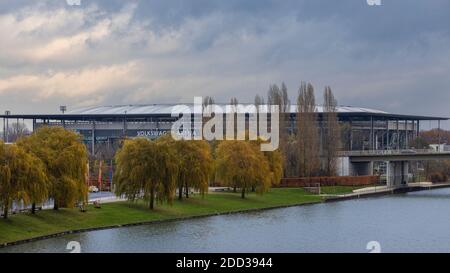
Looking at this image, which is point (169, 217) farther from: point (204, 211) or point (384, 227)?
point (384, 227)

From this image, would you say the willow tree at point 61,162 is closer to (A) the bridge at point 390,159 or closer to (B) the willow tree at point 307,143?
(B) the willow tree at point 307,143

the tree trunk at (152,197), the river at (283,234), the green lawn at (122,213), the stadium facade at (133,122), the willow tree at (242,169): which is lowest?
the river at (283,234)

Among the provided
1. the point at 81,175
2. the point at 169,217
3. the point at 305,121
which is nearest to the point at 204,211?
the point at 169,217

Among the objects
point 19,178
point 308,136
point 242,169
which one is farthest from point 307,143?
point 19,178

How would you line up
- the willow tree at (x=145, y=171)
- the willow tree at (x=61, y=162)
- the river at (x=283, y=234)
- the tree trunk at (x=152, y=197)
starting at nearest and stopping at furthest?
the river at (x=283, y=234)
the willow tree at (x=61, y=162)
the willow tree at (x=145, y=171)
the tree trunk at (x=152, y=197)

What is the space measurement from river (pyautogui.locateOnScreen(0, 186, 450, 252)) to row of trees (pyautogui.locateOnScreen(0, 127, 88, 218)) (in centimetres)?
315

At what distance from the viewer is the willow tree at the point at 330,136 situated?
95213mm

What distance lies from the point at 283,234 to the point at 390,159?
174 feet

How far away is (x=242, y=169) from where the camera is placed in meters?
72.5

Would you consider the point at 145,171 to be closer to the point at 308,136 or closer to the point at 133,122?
the point at 308,136

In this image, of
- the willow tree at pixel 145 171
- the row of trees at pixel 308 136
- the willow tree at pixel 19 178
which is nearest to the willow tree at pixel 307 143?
the row of trees at pixel 308 136

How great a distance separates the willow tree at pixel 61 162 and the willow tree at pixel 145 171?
451cm
